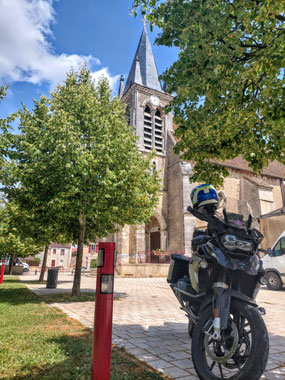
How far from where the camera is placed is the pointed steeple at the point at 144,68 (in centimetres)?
2920

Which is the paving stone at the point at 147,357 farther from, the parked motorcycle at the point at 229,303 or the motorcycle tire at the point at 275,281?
the motorcycle tire at the point at 275,281

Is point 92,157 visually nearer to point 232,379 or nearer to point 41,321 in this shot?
point 41,321

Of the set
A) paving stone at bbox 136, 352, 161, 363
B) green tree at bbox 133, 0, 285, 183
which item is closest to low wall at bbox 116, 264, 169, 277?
green tree at bbox 133, 0, 285, 183

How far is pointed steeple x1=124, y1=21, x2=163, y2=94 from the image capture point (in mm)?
29203

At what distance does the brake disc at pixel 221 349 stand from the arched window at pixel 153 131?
24778 millimetres

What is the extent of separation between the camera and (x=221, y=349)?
2.45 metres

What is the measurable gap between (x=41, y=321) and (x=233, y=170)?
84.9ft

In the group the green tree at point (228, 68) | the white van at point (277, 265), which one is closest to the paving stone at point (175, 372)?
the green tree at point (228, 68)

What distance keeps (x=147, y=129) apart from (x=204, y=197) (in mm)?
25268

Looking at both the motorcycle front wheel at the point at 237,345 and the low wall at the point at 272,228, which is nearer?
the motorcycle front wheel at the point at 237,345

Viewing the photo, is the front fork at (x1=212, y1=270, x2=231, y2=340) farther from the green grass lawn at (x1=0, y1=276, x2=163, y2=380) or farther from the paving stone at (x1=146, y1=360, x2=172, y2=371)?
the paving stone at (x1=146, y1=360, x2=172, y2=371)

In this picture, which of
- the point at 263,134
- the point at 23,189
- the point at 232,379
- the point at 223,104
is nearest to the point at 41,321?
the point at 232,379

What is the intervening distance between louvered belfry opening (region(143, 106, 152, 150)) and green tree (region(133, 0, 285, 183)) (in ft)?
71.1

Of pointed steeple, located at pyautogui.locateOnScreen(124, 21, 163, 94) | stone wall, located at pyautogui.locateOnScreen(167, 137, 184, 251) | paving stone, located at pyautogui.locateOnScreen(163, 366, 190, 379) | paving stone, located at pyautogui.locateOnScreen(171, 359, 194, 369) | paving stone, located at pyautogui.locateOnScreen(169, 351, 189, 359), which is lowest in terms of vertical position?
paving stone, located at pyautogui.locateOnScreen(169, 351, 189, 359)
